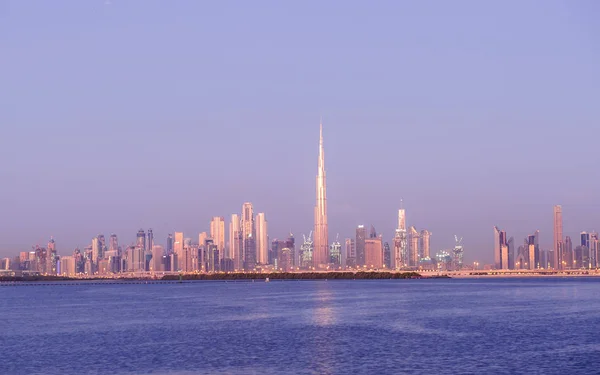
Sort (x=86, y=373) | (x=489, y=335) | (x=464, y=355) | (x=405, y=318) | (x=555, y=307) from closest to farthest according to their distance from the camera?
(x=86, y=373) < (x=464, y=355) < (x=489, y=335) < (x=405, y=318) < (x=555, y=307)

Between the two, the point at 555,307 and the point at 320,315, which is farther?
the point at 555,307

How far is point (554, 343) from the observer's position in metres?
63.6

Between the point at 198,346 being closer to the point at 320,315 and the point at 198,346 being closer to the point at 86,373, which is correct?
the point at 86,373

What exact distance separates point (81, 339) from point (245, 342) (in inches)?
600

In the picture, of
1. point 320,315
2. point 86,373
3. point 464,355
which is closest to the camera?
point 86,373

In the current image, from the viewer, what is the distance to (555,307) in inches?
4336

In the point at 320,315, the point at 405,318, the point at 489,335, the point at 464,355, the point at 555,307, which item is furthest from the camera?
the point at 555,307

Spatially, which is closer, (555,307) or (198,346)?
(198,346)

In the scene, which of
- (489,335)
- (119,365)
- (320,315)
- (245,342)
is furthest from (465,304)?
(119,365)

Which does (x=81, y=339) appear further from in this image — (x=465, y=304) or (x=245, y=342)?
(x=465, y=304)

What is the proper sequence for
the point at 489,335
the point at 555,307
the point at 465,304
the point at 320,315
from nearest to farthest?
the point at 489,335 → the point at 320,315 → the point at 555,307 → the point at 465,304

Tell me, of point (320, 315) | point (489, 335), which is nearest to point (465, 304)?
point (320, 315)

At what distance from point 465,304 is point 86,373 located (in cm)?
7597

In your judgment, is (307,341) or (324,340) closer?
(307,341)
